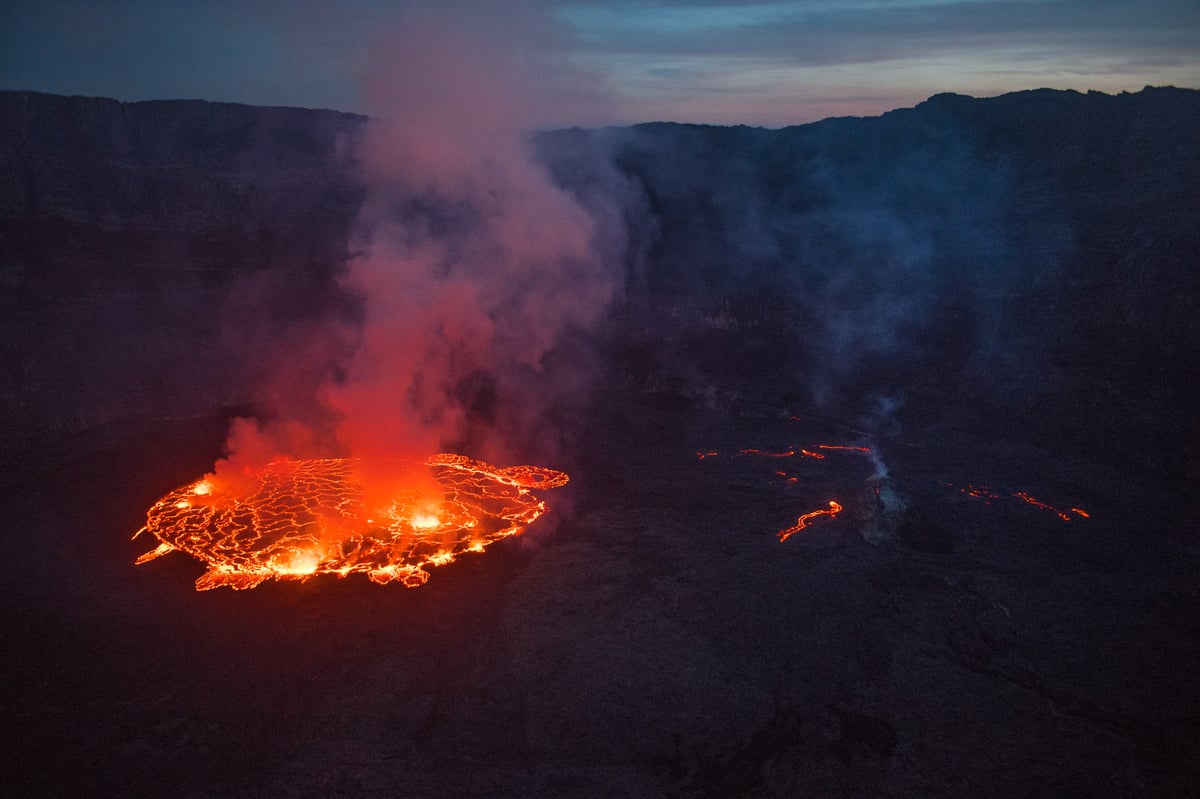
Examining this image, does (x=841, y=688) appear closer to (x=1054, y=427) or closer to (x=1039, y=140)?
(x=1054, y=427)

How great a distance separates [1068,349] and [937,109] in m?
18.6

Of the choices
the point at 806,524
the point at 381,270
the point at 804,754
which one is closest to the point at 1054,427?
the point at 806,524

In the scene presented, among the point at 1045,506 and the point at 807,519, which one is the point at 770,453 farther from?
the point at 1045,506

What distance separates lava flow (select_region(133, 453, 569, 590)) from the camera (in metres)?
13.5

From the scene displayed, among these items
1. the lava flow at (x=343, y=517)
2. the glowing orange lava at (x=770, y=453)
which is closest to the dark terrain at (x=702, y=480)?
the glowing orange lava at (x=770, y=453)

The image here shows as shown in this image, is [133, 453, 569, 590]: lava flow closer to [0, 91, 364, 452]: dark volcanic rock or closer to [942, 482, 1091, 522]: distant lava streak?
[0, 91, 364, 452]: dark volcanic rock

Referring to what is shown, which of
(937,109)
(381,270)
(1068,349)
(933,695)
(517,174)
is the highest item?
(937,109)

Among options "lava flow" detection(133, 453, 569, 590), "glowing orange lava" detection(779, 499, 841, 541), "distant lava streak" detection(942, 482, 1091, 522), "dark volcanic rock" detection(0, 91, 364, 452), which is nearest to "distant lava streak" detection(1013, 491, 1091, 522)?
"distant lava streak" detection(942, 482, 1091, 522)

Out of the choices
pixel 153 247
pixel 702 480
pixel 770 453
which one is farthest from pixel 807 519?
pixel 153 247

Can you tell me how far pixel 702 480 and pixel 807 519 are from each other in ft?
9.79

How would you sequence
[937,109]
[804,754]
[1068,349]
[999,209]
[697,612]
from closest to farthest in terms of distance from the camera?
[804,754] < [697,612] < [1068,349] < [999,209] < [937,109]

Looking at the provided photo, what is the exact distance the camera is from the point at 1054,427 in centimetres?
2058

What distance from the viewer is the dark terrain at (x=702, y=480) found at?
934 centimetres

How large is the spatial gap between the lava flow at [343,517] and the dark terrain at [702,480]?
0.62 metres
